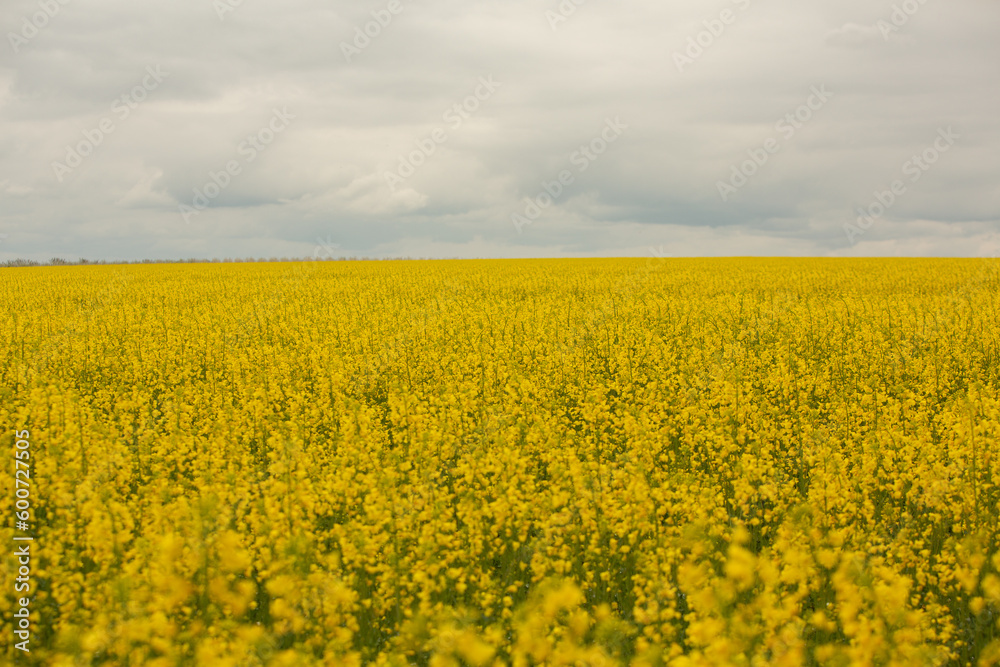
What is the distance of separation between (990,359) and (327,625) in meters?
12.1

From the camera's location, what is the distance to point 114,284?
91.1 ft

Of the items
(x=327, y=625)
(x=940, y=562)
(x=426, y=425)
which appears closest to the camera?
(x=327, y=625)

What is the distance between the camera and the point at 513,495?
5.04 metres

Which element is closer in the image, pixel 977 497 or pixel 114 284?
pixel 977 497

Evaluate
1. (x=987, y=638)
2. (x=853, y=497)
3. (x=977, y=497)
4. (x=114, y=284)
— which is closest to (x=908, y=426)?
(x=977, y=497)

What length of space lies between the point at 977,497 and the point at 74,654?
649 cm

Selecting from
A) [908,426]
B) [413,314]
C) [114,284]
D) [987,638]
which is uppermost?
[114,284]

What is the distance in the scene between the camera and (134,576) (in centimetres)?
386

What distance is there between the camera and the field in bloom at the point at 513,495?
11.0 feet

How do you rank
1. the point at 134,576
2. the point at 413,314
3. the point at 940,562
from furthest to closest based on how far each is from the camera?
the point at 413,314 → the point at 940,562 → the point at 134,576

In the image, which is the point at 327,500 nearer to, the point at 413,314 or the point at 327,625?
the point at 327,625

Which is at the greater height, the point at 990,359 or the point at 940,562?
the point at 990,359

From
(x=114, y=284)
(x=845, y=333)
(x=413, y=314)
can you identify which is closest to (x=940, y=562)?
(x=845, y=333)

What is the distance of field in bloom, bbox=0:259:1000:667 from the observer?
11.0ft
